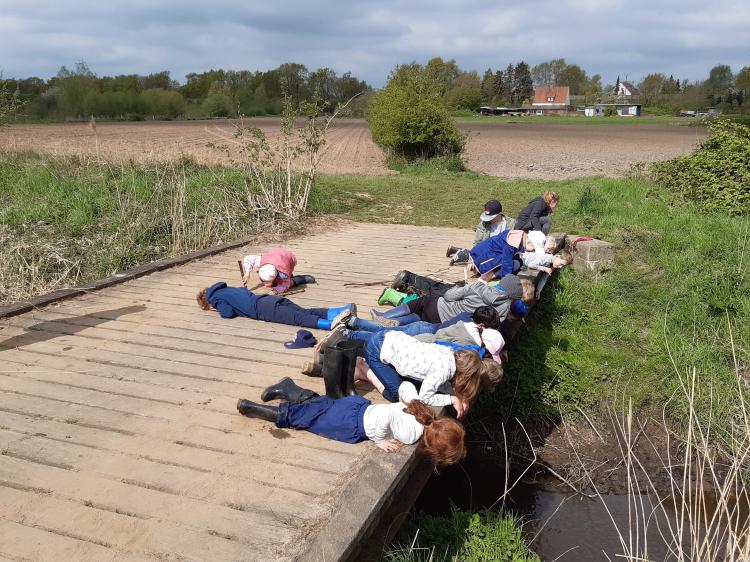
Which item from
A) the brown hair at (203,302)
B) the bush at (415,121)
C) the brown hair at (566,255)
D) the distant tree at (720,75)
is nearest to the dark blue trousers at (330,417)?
the brown hair at (203,302)

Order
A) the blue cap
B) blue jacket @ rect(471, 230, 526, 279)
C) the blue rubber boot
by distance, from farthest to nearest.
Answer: blue jacket @ rect(471, 230, 526, 279)
the blue rubber boot
the blue cap

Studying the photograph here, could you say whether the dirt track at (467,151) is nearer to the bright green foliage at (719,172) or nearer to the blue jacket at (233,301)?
the bright green foliage at (719,172)

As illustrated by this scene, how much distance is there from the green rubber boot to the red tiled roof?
447 ft

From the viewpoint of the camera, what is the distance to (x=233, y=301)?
20.2 feet

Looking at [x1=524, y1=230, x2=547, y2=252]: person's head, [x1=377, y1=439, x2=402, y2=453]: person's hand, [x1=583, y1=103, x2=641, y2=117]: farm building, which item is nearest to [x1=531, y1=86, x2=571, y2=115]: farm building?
[x1=583, y1=103, x2=641, y2=117]: farm building

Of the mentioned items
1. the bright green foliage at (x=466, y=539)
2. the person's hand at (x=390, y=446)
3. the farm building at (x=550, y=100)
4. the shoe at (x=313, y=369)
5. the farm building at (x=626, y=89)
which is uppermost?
the farm building at (x=626, y=89)

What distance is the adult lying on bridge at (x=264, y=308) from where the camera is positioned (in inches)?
232

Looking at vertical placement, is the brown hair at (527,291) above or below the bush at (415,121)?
below

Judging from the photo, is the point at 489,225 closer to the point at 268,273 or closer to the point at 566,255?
the point at 566,255

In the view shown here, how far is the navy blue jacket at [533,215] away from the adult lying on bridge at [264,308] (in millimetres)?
3556

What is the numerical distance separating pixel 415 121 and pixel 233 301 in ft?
63.6

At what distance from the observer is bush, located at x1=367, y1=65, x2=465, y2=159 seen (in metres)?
24.5

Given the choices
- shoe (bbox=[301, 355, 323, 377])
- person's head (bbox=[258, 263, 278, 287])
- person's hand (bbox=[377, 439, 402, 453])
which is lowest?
person's hand (bbox=[377, 439, 402, 453])

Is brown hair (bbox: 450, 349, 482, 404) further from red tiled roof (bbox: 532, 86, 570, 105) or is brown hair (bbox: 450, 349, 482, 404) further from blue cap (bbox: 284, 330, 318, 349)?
red tiled roof (bbox: 532, 86, 570, 105)
